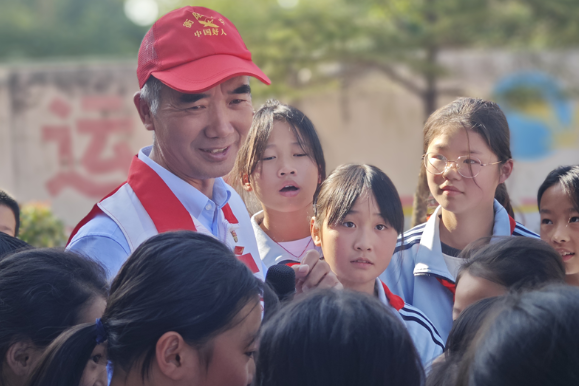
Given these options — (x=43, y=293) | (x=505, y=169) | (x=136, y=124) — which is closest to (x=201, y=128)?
(x=43, y=293)

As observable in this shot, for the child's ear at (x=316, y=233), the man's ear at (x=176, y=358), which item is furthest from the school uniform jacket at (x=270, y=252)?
the man's ear at (x=176, y=358)

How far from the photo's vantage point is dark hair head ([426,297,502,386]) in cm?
122

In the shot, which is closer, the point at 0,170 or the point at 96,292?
the point at 96,292

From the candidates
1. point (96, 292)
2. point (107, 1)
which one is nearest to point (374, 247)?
point (96, 292)

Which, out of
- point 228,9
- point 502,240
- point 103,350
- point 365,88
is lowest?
point 103,350

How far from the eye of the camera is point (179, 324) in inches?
47.5

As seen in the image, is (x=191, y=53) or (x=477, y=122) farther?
(x=477, y=122)

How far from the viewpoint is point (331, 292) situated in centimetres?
117

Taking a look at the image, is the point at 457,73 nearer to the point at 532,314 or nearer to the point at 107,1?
the point at 532,314

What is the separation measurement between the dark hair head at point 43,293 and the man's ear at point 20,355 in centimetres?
1

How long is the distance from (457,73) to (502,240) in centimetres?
843

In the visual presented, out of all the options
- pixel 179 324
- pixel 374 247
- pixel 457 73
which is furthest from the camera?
pixel 457 73

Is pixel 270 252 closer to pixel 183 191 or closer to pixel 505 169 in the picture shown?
pixel 183 191

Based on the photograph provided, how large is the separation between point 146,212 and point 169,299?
52 cm
